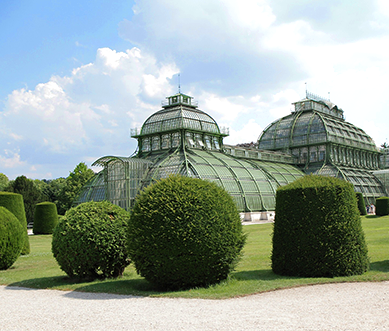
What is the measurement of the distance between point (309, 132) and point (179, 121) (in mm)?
27277

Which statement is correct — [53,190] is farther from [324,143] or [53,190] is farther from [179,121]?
[324,143]

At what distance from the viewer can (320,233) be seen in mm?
11953

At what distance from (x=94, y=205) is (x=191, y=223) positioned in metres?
4.27

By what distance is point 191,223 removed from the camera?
35.2 ft

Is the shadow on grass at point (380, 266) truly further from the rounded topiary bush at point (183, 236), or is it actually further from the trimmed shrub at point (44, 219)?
the trimmed shrub at point (44, 219)

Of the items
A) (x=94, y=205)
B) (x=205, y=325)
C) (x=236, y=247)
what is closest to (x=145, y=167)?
(x=94, y=205)

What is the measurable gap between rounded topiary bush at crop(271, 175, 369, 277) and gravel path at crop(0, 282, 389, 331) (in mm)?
1080

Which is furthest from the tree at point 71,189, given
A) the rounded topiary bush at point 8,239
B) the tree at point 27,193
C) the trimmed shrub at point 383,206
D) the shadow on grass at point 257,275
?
the shadow on grass at point 257,275

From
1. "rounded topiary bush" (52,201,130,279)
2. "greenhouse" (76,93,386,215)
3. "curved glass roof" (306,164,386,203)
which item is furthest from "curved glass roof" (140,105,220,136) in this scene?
"rounded topiary bush" (52,201,130,279)

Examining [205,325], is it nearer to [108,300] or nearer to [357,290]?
[108,300]

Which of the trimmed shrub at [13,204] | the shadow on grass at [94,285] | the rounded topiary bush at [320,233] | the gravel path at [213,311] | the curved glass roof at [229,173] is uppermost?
the curved glass roof at [229,173]

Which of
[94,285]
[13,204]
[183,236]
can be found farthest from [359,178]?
[94,285]

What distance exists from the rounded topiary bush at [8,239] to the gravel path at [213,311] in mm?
5899

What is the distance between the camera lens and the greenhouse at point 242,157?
43.4 metres
